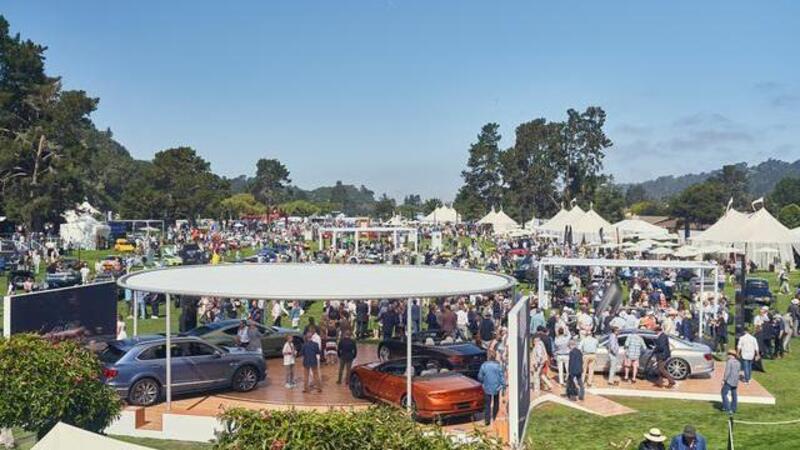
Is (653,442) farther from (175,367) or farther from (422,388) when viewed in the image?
(175,367)

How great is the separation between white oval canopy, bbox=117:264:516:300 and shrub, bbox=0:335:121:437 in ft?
8.77

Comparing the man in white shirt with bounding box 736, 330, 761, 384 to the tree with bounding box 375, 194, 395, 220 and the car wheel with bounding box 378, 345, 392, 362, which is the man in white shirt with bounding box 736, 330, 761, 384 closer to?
the car wheel with bounding box 378, 345, 392, 362

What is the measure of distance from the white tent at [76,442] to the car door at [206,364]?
31.1 ft

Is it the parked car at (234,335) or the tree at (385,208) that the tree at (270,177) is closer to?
the tree at (385,208)

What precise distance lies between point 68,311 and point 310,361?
5.81m

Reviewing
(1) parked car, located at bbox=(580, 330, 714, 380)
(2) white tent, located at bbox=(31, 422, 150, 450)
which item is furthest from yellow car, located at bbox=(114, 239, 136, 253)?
(2) white tent, located at bbox=(31, 422, 150, 450)

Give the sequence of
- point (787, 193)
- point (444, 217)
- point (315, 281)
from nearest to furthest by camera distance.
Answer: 1. point (315, 281)
2. point (444, 217)
3. point (787, 193)

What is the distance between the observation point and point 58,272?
3450 centimetres

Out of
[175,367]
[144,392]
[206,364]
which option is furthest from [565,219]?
[144,392]

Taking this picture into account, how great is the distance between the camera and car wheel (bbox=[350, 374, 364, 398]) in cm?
1605

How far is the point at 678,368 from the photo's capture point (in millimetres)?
18250

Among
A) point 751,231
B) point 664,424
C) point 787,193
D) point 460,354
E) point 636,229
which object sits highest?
point 787,193

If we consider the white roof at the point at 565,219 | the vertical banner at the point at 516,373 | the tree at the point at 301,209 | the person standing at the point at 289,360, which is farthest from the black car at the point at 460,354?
the tree at the point at 301,209

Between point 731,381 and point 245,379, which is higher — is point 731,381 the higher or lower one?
the higher one
